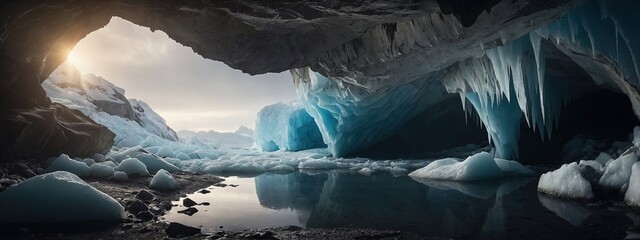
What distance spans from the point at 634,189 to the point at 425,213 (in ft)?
9.81

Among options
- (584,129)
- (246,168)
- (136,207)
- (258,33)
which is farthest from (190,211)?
(584,129)

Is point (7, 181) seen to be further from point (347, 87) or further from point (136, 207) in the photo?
point (347, 87)

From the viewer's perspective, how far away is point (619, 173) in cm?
550

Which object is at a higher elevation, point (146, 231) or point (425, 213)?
point (146, 231)

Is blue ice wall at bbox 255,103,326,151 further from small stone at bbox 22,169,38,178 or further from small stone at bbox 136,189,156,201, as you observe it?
small stone at bbox 136,189,156,201

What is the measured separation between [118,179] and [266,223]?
4.30 m

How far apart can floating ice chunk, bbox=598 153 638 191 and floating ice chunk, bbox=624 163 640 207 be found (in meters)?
0.43

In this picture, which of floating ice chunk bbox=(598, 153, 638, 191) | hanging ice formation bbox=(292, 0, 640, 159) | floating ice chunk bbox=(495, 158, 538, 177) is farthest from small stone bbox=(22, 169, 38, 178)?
floating ice chunk bbox=(495, 158, 538, 177)

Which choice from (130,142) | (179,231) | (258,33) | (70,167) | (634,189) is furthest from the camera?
(130,142)

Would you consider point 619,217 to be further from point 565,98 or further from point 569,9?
point 565,98

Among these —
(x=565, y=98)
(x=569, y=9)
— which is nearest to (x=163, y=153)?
(x=569, y=9)

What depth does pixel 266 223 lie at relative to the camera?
4363 millimetres

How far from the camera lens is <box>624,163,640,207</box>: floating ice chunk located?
478cm

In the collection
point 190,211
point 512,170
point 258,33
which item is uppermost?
point 258,33
